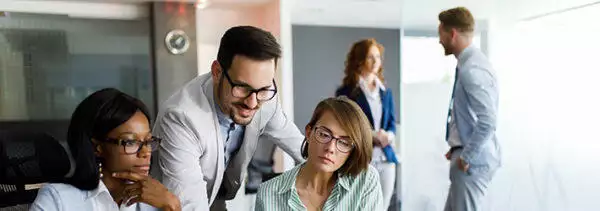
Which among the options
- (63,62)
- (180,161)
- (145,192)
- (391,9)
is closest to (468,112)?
(180,161)

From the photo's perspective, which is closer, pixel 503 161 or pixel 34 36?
pixel 503 161

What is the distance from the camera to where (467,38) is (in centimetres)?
225

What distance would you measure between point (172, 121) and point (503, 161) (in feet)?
5.73

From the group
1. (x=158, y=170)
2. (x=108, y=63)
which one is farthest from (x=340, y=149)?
(x=108, y=63)

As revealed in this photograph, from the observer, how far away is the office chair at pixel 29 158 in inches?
50.6

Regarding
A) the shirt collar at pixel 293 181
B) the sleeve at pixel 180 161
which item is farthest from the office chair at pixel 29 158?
the shirt collar at pixel 293 181

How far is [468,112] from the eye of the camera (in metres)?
2.19

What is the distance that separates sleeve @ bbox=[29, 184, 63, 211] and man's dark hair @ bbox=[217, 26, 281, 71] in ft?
1.79

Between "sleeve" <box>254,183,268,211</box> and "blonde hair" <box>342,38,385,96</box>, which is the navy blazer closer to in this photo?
"blonde hair" <box>342,38,385,96</box>

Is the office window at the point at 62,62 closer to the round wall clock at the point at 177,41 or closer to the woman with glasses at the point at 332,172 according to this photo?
the round wall clock at the point at 177,41

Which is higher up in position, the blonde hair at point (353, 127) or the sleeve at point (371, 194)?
the blonde hair at point (353, 127)

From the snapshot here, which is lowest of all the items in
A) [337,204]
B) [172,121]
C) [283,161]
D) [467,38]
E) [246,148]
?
[283,161]

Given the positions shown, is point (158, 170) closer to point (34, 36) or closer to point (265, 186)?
point (265, 186)

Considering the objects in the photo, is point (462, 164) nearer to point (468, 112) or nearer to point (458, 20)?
point (468, 112)
